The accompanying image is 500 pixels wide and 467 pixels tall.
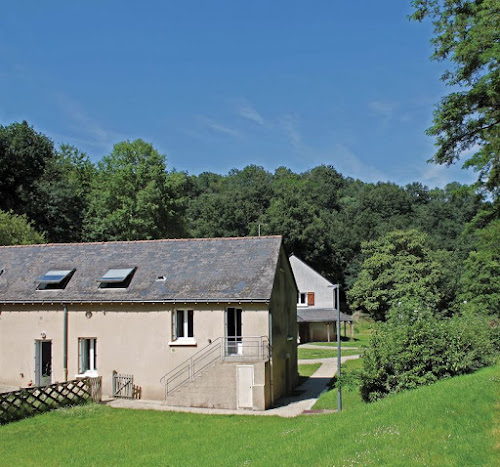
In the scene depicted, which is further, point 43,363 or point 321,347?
point 321,347

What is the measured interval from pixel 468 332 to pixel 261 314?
8839 mm

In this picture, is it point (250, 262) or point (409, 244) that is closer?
point (250, 262)

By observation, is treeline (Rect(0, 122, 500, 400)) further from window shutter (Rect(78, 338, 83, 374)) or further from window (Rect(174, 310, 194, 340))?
window shutter (Rect(78, 338, 83, 374))

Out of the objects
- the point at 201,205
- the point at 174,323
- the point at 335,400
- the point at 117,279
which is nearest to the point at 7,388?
the point at 117,279

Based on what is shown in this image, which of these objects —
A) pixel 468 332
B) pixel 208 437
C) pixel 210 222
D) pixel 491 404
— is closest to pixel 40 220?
pixel 210 222

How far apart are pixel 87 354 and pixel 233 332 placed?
7.47 m

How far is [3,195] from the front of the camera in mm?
50406

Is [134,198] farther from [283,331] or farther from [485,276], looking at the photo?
[485,276]

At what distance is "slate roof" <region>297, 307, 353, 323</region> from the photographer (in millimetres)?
52031

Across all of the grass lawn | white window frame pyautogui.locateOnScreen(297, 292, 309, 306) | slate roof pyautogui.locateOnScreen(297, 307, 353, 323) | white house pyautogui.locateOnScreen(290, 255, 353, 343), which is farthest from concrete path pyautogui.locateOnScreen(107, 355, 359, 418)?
white window frame pyautogui.locateOnScreen(297, 292, 309, 306)

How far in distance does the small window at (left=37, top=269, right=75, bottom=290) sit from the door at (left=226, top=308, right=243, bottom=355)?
8981 millimetres

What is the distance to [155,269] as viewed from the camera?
27.1 m

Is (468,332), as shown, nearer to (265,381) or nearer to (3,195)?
(265,381)

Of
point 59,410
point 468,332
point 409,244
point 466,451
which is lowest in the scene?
point 59,410
